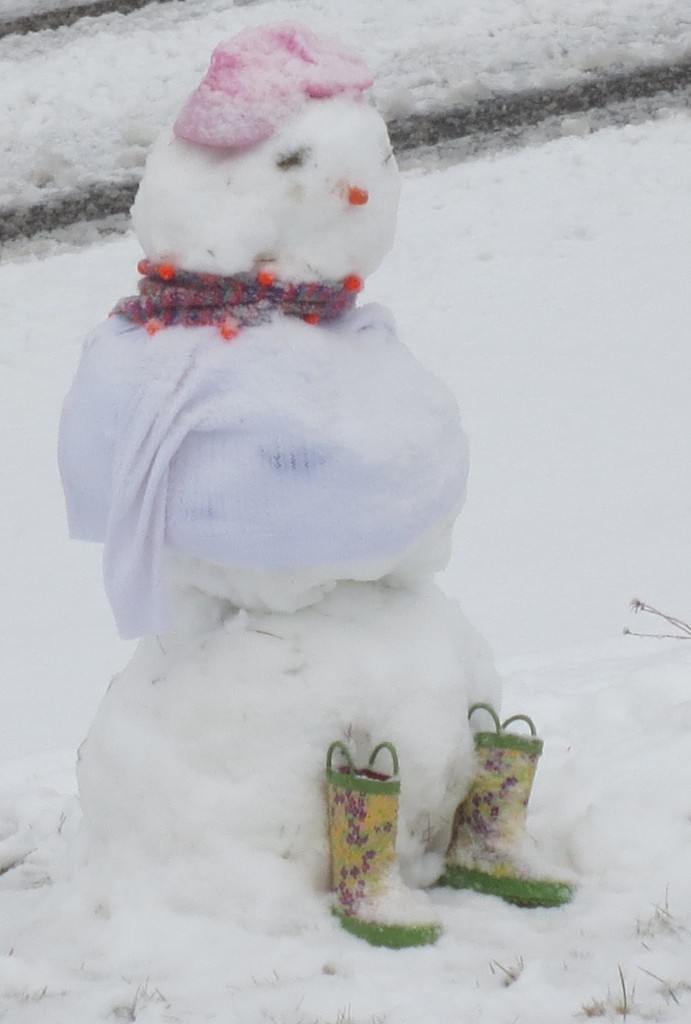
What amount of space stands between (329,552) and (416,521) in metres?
0.17

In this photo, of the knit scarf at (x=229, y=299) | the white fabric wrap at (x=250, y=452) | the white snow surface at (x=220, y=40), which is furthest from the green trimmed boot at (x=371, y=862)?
the white snow surface at (x=220, y=40)

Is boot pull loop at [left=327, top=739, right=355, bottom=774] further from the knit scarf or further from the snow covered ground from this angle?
the knit scarf

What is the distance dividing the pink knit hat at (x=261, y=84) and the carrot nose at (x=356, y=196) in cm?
17

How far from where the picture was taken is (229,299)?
2.65 m

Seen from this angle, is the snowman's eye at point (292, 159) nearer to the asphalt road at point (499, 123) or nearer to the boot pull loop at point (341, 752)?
the boot pull loop at point (341, 752)

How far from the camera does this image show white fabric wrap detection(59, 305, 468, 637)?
2.58 meters

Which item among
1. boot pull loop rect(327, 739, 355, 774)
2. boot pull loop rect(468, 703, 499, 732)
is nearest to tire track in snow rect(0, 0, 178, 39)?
boot pull loop rect(468, 703, 499, 732)

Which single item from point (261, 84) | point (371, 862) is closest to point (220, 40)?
point (261, 84)

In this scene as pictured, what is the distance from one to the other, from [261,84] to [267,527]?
0.77 meters

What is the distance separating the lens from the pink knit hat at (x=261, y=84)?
2607mm

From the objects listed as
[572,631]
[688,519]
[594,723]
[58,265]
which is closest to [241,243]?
[594,723]

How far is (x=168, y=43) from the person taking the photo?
8.55 m

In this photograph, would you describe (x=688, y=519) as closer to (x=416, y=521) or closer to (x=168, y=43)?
(x=416, y=521)

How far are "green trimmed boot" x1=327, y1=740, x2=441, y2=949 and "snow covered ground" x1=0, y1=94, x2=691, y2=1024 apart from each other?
55 mm
